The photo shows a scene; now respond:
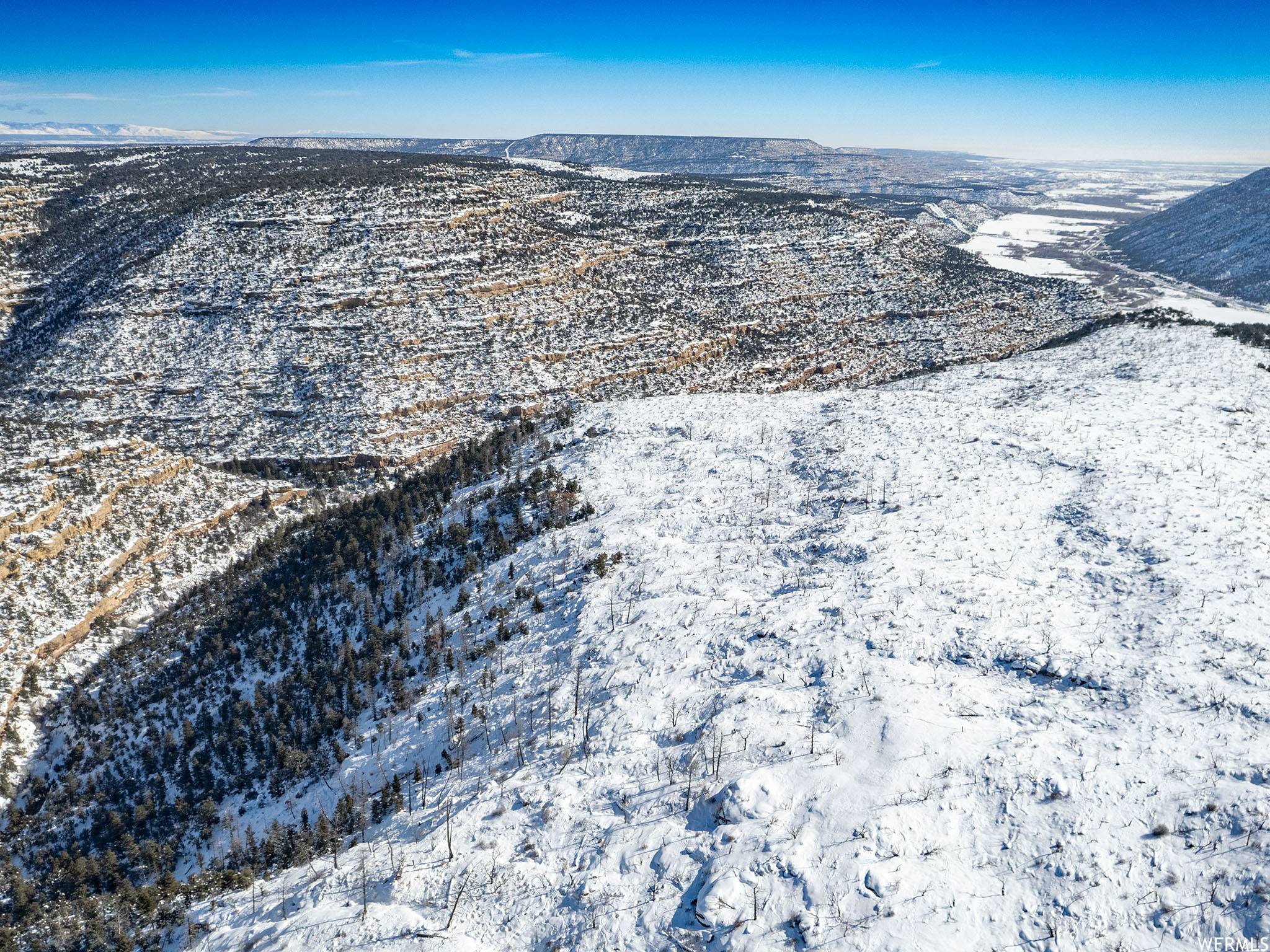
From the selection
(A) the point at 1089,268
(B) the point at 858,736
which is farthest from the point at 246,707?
(A) the point at 1089,268

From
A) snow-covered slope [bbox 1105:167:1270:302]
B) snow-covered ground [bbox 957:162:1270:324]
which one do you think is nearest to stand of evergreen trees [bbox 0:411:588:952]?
snow-covered ground [bbox 957:162:1270:324]

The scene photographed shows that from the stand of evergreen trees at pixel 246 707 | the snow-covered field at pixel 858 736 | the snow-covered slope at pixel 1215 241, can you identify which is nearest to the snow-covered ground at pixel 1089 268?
the snow-covered slope at pixel 1215 241

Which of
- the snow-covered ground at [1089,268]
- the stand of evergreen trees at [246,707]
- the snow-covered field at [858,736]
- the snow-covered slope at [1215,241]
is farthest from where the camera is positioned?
the snow-covered slope at [1215,241]

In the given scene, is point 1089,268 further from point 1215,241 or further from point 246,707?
point 246,707

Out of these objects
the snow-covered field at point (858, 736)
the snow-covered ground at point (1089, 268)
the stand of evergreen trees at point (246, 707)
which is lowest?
the stand of evergreen trees at point (246, 707)

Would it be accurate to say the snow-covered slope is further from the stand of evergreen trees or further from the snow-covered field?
the stand of evergreen trees

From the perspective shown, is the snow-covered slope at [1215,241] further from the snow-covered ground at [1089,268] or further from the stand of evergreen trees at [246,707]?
the stand of evergreen trees at [246,707]

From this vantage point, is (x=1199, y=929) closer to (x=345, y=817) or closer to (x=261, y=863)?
(x=345, y=817)

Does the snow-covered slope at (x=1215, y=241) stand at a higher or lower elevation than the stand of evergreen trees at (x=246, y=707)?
higher
